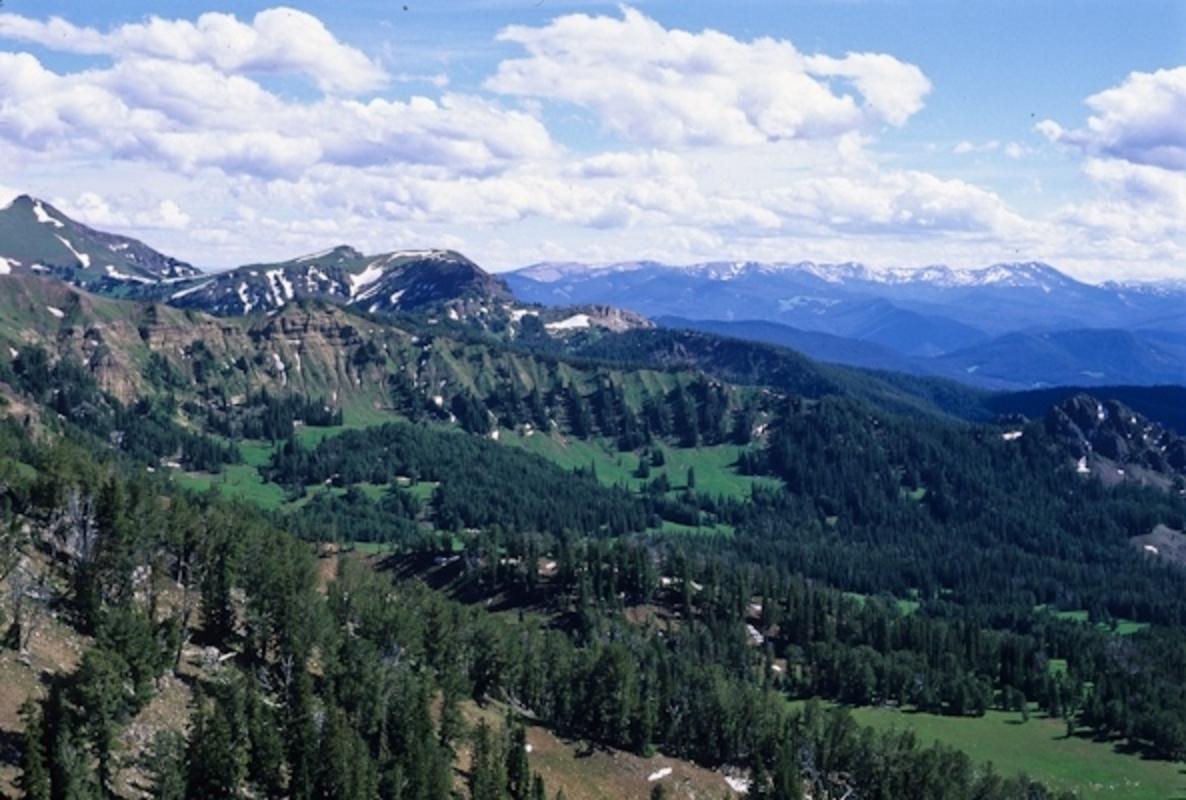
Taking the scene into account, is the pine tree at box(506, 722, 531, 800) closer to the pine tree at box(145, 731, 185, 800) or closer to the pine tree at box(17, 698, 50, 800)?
the pine tree at box(145, 731, 185, 800)

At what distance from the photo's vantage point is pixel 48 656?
102125 mm

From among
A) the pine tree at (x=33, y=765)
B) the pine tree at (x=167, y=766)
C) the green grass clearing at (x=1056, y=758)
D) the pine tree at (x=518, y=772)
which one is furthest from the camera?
the green grass clearing at (x=1056, y=758)

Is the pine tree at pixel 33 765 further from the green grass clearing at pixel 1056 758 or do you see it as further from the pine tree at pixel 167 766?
the green grass clearing at pixel 1056 758

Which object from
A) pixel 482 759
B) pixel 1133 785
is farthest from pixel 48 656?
pixel 1133 785

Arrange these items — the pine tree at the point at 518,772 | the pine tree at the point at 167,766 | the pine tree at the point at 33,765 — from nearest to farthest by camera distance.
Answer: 1. the pine tree at the point at 33,765
2. the pine tree at the point at 167,766
3. the pine tree at the point at 518,772

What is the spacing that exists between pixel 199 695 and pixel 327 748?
12.6m

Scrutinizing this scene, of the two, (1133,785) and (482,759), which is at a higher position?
(482,759)

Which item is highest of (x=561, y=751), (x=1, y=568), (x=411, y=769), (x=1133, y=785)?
(x=1, y=568)

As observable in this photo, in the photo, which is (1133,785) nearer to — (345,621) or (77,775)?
(345,621)

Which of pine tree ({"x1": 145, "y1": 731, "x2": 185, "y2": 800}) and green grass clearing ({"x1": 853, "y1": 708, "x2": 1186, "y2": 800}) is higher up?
pine tree ({"x1": 145, "y1": 731, "x2": 185, "y2": 800})

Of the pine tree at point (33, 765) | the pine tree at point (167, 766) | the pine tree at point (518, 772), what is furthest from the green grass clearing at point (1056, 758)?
the pine tree at point (33, 765)

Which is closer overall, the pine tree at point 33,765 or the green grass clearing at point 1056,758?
the pine tree at point 33,765

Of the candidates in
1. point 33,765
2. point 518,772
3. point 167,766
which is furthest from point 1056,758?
point 33,765

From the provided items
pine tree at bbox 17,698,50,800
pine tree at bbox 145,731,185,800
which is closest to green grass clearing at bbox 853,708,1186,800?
pine tree at bbox 145,731,185,800
